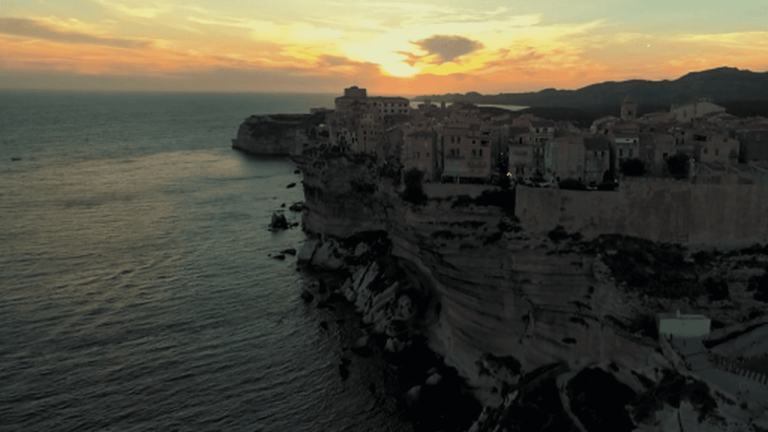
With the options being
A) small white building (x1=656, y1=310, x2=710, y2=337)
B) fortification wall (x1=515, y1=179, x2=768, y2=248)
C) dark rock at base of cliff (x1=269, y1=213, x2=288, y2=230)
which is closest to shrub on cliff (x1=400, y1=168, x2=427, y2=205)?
fortification wall (x1=515, y1=179, x2=768, y2=248)

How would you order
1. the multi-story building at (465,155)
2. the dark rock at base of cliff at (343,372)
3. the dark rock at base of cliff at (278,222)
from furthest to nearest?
1. the dark rock at base of cliff at (278,222)
2. the multi-story building at (465,155)
3. the dark rock at base of cliff at (343,372)

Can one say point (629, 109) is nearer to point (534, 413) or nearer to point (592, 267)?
point (592, 267)

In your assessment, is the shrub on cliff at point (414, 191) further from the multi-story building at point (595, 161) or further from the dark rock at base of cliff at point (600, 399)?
the dark rock at base of cliff at point (600, 399)

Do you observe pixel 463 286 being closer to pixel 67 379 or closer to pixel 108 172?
pixel 67 379

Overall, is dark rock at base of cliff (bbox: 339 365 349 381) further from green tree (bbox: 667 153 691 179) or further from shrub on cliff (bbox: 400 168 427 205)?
green tree (bbox: 667 153 691 179)

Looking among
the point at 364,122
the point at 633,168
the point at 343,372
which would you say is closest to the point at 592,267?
the point at 633,168

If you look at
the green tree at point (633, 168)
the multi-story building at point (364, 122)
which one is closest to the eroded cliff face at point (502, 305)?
the green tree at point (633, 168)
